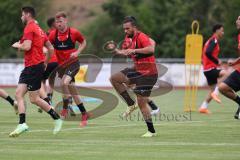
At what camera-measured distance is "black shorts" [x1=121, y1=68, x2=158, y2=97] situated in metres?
13.8

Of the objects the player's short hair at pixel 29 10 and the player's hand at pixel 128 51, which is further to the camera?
the player's short hair at pixel 29 10

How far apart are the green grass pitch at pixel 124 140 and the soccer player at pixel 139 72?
1.79 feet

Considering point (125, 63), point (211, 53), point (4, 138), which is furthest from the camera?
point (125, 63)

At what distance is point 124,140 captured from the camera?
1271cm

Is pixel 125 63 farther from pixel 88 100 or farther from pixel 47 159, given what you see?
pixel 47 159

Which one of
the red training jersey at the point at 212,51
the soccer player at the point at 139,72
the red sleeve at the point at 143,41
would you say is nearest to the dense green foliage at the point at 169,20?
the red training jersey at the point at 212,51

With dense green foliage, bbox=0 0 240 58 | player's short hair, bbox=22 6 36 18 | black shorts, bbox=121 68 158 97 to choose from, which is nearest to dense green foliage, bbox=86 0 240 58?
dense green foliage, bbox=0 0 240 58

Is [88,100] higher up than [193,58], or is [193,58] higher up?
[193,58]

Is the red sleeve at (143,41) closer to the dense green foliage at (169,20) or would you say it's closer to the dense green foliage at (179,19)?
the dense green foliage at (169,20)

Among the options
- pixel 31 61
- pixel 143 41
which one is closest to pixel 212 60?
pixel 143 41

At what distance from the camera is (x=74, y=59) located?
16.7 m

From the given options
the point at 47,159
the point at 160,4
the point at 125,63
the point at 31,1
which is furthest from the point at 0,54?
the point at 47,159

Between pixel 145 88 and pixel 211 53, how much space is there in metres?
6.56

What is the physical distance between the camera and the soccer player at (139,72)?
43.8 feet
